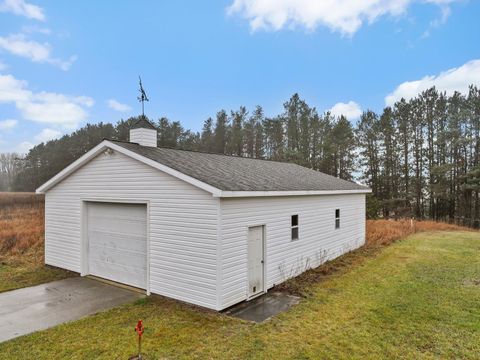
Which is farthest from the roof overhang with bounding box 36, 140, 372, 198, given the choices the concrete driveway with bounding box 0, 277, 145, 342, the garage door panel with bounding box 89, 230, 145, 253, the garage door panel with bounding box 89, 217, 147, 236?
the concrete driveway with bounding box 0, 277, 145, 342

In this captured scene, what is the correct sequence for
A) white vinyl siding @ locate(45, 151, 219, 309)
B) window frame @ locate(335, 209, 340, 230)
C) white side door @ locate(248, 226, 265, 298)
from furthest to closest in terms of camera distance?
1. window frame @ locate(335, 209, 340, 230)
2. white side door @ locate(248, 226, 265, 298)
3. white vinyl siding @ locate(45, 151, 219, 309)

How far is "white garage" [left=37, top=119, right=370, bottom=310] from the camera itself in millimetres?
7062

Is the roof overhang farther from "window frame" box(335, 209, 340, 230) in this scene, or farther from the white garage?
"window frame" box(335, 209, 340, 230)

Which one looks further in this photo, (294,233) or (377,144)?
(377,144)

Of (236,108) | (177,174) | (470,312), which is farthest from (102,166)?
(236,108)

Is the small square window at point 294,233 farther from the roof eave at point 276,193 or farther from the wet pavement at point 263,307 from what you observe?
the wet pavement at point 263,307

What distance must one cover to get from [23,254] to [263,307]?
10.3 meters

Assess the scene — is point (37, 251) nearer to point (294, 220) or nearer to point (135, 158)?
point (135, 158)

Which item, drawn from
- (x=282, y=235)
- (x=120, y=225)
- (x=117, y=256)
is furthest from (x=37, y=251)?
(x=282, y=235)

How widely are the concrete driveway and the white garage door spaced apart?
399 mm

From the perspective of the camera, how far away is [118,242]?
29.7ft

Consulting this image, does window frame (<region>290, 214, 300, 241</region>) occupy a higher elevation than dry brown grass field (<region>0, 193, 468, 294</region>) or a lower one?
higher

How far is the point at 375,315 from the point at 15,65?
69.6ft

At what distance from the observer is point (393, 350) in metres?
5.29
